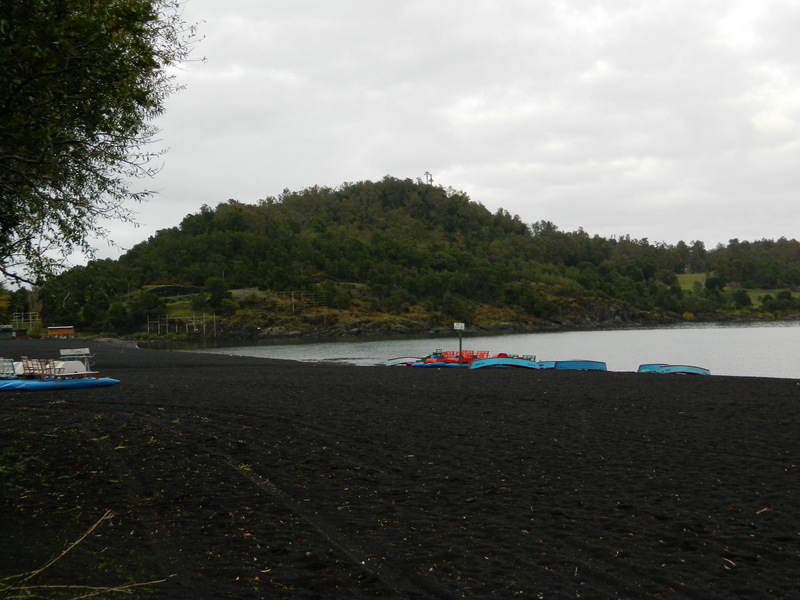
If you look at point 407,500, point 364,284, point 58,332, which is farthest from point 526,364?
point 364,284

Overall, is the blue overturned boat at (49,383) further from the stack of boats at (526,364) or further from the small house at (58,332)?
the small house at (58,332)

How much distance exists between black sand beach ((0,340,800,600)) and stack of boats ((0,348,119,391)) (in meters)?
5.46

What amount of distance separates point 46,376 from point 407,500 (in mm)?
17564

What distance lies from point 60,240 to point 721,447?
37.6ft

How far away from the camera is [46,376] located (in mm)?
21797

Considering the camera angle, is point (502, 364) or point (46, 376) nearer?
point (46, 376)

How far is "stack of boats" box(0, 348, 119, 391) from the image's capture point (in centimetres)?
2077

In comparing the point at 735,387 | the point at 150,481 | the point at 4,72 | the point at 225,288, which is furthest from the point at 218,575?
the point at 225,288

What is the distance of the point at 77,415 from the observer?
47.9 feet

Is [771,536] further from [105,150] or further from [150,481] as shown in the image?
[105,150]

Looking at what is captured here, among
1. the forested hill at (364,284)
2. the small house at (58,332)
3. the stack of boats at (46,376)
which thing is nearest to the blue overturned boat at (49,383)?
the stack of boats at (46,376)

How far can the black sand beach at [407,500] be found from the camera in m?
6.17

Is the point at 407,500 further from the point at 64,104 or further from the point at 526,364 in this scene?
the point at 526,364

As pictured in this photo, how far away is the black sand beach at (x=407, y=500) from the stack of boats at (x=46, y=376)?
546 centimetres
